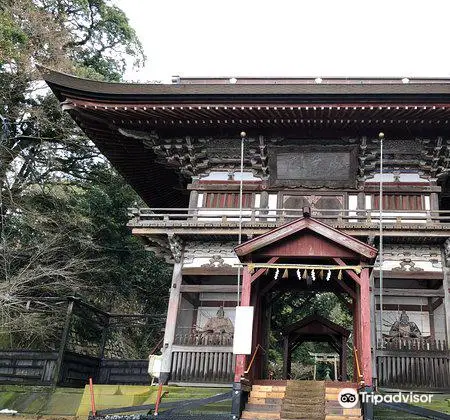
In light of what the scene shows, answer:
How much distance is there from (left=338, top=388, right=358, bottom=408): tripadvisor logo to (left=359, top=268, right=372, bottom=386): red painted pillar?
1.95 ft

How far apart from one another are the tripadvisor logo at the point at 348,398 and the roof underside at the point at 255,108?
21.2 ft

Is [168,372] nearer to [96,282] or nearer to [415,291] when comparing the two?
[415,291]

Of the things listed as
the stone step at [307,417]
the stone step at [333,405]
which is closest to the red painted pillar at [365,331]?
the stone step at [333,405]

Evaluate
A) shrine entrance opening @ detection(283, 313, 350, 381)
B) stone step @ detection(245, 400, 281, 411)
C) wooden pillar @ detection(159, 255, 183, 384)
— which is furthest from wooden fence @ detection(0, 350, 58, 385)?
shrine entrance opening @ detection(283, 313, 350, 381)

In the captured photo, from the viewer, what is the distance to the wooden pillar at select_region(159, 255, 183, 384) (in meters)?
11.2

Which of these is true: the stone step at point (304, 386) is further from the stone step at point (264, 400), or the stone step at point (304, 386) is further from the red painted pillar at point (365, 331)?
the red painted pillar at point (365, 331)

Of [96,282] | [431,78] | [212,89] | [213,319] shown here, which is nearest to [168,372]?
[213,319]

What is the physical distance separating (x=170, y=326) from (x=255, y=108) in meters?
5.85

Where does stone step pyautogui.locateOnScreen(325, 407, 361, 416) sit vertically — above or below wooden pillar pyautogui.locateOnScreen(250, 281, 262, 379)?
below

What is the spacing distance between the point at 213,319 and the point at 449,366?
18.5 ft

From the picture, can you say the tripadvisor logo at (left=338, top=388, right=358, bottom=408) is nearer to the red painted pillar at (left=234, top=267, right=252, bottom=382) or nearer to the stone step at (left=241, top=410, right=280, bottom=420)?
the stone step at (left=241, top=410, right=280, bottom=420)

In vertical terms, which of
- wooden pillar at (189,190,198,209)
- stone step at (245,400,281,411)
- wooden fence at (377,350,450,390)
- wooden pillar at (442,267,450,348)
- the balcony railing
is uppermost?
wooden pillar at (189,190,198,209)

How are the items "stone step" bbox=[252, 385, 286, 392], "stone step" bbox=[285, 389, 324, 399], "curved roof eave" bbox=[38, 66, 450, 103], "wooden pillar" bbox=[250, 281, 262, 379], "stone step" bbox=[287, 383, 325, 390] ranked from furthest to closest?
"curved roof eave" bbox=[38, 66, 450, 103] < "wooden pillar" bbox=[250, 281, 262, 379] < "stone step" bbox=[287, 383, 325, 390] < "stone step" bbox=[252, 385, 286, 392] < "stone step" bbox=[285, 389, 324, 399]

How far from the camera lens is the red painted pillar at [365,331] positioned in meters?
7.77
